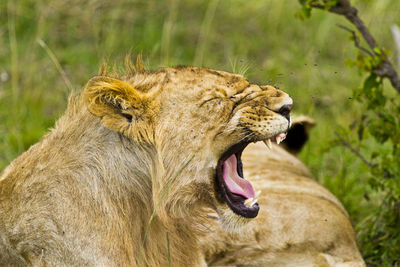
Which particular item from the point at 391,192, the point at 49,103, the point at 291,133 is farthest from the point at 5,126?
the point at 391,192

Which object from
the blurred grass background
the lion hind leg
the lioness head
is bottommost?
the blurred grass background

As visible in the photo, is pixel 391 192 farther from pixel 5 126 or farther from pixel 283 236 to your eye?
pixel 5 126

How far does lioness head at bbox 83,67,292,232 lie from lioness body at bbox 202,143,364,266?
0.42 m

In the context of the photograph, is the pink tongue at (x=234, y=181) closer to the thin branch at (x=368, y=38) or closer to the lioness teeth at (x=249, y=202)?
the lioness teeth at (x=249, y=202)

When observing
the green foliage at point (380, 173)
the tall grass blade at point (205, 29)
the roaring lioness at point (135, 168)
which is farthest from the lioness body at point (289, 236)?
the tall grass blade at point (205, 29)

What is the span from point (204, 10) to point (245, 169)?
3.24m

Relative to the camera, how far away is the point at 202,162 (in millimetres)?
2438

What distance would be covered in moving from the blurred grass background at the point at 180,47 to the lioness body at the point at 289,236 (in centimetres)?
128

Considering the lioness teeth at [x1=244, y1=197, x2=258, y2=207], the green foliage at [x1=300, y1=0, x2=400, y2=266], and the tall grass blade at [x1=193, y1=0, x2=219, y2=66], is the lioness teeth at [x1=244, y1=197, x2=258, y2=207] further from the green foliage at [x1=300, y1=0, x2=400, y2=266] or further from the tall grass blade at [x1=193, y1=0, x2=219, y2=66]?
the tall grass blade at [x1=193, y1=0, x2=219, y2=66]

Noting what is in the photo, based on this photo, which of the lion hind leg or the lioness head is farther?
the lion hind leg

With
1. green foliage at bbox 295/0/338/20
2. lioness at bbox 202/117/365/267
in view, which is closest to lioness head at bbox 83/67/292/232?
lioness at bbox 202/117/365/267

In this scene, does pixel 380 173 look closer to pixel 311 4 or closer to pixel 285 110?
pixel 311 4

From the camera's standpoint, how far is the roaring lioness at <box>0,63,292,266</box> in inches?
94.2

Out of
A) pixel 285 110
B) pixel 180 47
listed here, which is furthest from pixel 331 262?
pixel 180 47
